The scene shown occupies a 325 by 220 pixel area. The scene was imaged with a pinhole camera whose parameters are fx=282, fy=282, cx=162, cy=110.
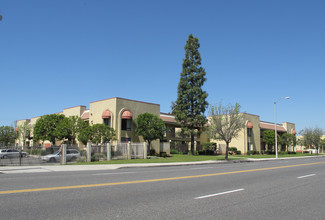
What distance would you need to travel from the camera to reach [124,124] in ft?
130

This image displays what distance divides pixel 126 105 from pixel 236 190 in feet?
102

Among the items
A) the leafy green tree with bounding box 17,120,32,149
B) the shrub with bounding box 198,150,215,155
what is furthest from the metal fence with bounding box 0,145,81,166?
the leafy green tree with bounding box 17,120,32,149

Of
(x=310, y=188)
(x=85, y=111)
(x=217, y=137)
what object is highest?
(x=85, y=111)

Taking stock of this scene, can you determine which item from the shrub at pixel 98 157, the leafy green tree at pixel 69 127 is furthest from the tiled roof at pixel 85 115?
the shrub at pixel 98 157

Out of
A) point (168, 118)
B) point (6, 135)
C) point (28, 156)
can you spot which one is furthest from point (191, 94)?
point (6, 135)

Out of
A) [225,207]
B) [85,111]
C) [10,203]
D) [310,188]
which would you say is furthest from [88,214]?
[85,111]

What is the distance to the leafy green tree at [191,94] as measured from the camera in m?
43.5

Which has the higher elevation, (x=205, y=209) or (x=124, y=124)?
(x=124, y=124)

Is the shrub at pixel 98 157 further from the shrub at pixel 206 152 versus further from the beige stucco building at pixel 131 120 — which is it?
the shrub at pixel 206 152

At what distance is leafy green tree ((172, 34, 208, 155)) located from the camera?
43.5 m

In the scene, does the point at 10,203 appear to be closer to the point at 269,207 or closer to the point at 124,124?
the point at 269,207

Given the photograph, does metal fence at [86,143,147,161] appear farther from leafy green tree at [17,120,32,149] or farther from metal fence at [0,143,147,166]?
leafy green tree at [17,120,32,149]

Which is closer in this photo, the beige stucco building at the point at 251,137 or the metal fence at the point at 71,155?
the metal fence at the point at 71,155

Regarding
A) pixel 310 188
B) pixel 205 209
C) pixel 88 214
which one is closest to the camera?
pixel 88 214
